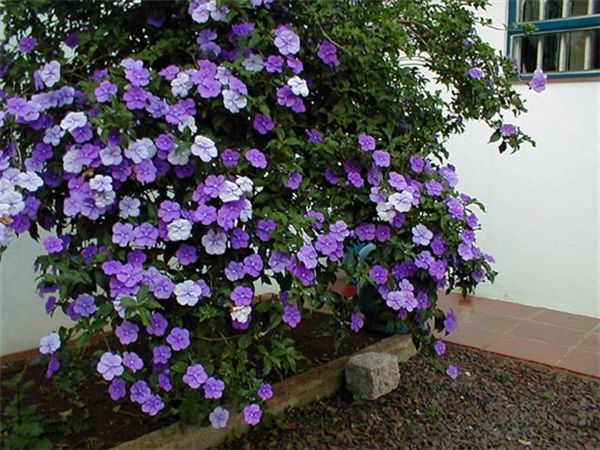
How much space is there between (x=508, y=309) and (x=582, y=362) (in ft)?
3.26

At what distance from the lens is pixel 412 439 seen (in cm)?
255

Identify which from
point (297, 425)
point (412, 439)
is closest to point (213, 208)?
point (297, 425)

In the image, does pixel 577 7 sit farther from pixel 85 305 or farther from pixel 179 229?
pixel 85 305

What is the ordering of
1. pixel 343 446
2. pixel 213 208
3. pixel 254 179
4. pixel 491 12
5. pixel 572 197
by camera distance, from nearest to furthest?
pixel 213 208 → pixel 254 179 → pixel 343 446 → pixel 572 197 → pixel 491 12

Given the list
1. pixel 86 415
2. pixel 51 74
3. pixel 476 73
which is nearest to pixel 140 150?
pixel 51 74

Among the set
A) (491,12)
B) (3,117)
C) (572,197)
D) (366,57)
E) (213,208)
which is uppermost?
(491,12)

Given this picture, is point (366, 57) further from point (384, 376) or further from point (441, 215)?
point (384, 376)

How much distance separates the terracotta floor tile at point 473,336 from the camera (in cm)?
369

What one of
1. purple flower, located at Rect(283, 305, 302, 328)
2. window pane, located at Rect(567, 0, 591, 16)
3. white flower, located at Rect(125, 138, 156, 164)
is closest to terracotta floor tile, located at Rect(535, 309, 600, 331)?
window pane, located at Rect(567, 0, 591, 16)

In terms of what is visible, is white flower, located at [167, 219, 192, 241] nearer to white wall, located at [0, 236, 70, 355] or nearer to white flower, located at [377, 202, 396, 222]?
white flower, located at [377, 202, 396, 222]

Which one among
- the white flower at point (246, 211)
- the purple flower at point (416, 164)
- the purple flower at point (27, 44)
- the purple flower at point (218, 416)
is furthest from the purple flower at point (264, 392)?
the purple flower at point (27, 44)

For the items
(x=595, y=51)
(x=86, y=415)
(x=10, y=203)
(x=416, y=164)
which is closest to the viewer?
(x=10, y=203)

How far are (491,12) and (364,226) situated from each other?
2940mm

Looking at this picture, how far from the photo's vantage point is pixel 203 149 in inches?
74.0
